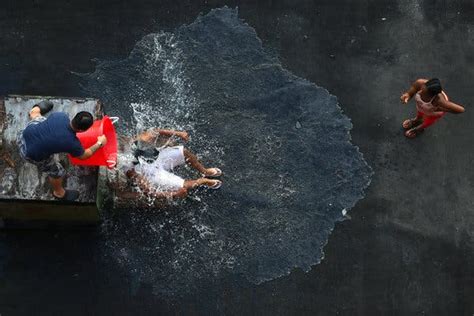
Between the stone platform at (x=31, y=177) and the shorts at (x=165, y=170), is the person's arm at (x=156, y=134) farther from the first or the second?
the stone platform at (x=31, y=177)

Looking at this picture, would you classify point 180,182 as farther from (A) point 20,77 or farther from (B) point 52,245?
Answer: (A) point 20,77

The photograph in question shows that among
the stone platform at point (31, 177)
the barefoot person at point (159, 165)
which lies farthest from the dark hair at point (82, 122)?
the barefoot person at point (159, 165)

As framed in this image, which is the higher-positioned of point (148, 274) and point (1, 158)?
point (1, 158)

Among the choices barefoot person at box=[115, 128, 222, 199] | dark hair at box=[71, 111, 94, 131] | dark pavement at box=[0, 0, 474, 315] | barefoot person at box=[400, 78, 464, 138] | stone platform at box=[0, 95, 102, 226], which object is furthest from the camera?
dark pavement at box=[0, 0, 474, 315]

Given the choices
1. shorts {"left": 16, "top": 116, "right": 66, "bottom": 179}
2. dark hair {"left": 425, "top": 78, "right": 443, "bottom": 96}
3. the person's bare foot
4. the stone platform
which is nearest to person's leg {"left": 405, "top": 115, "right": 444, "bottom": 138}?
dark hair {"left": 425, "top": 78, "right": 443, "bottom": 96}

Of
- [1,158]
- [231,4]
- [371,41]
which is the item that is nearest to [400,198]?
[371,41]

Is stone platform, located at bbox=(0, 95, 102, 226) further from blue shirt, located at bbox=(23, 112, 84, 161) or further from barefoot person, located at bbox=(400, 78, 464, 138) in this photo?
barefoot person, located at bbox=(400, 78, 464, 138)

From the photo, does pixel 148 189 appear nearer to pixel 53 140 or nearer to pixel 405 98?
pixel 53 140
